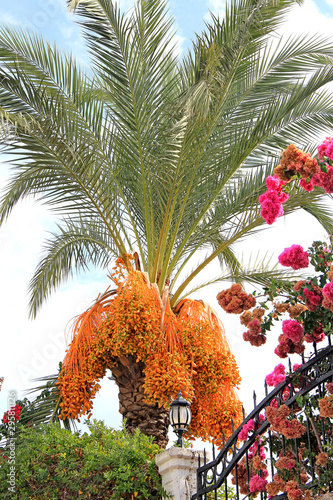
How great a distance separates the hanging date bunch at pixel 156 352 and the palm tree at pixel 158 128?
0.31 meters

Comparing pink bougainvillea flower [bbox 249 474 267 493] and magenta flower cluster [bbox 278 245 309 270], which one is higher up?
magenta flower cluster [bbox 278 245 309 270]

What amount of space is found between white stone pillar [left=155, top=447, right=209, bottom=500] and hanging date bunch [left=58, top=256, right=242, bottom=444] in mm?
1401

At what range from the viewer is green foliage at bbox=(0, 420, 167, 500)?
19.9ft

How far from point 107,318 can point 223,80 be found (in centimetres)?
373

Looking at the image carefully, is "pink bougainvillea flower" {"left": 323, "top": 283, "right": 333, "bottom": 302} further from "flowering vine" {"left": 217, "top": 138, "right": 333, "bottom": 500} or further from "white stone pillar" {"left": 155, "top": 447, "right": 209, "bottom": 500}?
"white stone pillar" {"left": 155, "top": 447, "right": 209, "bottom": 500}

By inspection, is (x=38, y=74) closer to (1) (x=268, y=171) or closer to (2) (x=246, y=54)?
(2) (x=246, y=54)

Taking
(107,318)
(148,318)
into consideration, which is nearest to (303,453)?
(148,318)

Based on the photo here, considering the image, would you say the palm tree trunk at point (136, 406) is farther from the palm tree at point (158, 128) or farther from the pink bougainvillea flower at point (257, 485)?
the pink bougainvillea flower at point (257, 485)

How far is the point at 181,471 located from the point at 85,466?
129 cm

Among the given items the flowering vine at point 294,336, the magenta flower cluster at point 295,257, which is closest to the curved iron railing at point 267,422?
the flowering vine at point 294,336

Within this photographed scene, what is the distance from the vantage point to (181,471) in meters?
5.68

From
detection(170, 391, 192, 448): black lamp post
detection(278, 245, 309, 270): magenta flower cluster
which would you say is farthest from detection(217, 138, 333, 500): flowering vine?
detection(170, 391, 192, 448): black lamp post

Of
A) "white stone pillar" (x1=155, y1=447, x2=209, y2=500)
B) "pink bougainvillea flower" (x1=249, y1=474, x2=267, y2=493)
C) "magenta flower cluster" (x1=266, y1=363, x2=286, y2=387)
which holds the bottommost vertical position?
"pink bougainvillea flower" (x1=249, y1=474, x2=267, y2=493)

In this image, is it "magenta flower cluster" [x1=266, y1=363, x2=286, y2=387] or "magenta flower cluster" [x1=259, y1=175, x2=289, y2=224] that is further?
"magenta flower cluster" [x1=266, y1=363, x2=286, y2=387]
